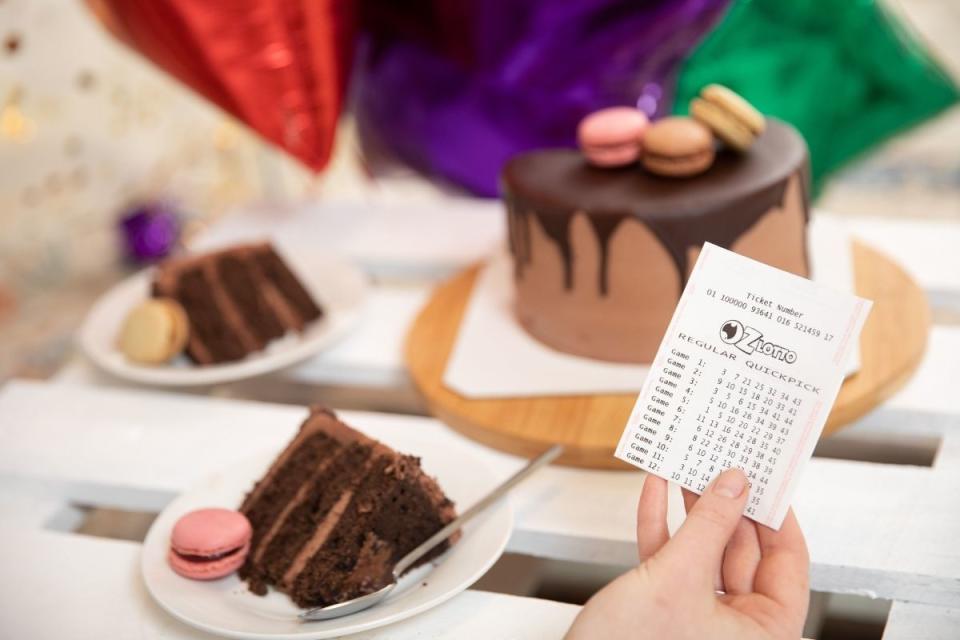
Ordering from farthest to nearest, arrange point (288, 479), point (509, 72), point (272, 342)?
1. point (509, 72)
2. point (272, 342)
3. point (288, 479)

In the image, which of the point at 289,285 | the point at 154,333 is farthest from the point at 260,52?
the point at 154,333

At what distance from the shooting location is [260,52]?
1.57 meters

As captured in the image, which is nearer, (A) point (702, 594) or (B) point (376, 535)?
(A) point (702, 594)

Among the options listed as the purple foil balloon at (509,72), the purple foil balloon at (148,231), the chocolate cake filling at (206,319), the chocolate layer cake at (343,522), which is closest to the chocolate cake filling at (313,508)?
the chocolate layer cake at (343,522)

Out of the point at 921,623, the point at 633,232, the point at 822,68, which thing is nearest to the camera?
the point at 921,623

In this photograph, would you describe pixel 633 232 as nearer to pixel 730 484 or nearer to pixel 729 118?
pixel 729 118

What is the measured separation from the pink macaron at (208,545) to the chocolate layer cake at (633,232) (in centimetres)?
48

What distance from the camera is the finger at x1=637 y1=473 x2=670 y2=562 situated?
855mm

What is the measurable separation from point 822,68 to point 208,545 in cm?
136

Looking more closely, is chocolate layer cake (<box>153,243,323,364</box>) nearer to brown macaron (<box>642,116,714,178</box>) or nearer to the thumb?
brown macaron (<box>642,116,714,178</box>)

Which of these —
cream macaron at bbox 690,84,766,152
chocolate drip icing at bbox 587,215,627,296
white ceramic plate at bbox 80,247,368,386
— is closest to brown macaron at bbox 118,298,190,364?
white ceramic plate at bbox 80,247,368,386

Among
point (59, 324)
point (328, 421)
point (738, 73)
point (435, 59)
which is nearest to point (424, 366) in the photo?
point (328, 421)

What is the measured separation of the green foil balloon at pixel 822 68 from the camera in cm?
175

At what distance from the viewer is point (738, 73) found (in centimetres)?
175
